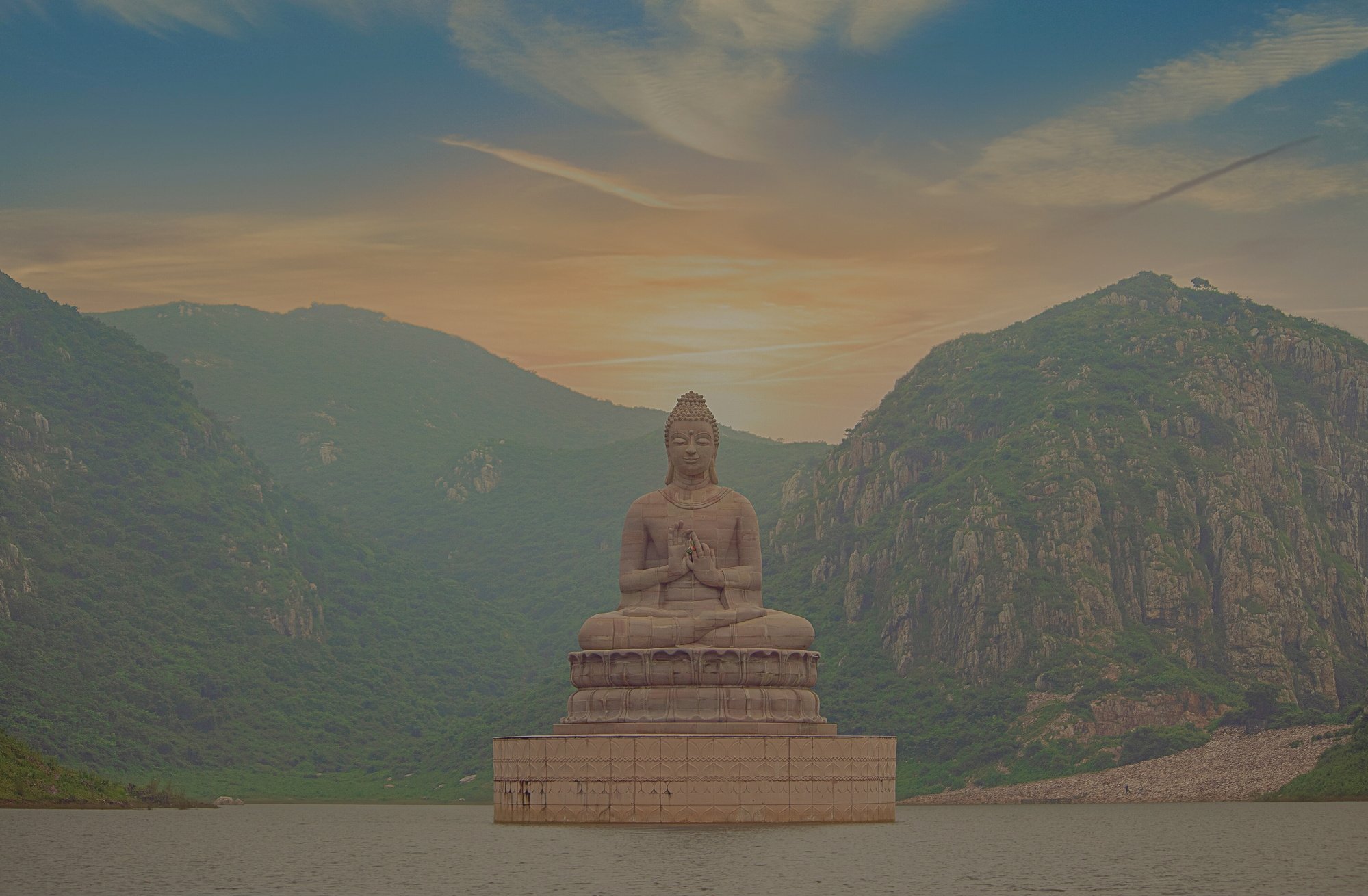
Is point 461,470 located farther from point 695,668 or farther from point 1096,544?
point 695,668

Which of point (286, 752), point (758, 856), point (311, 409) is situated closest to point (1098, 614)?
point (286, 752)

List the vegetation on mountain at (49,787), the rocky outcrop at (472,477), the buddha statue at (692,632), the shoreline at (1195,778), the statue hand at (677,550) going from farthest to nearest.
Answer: the rocky outcrop at (472,477)
the shoreline at (1195,778)
the vegetation on mountain at (49,787)
the statue hand at (677,550)
the buddha statue at (692,632)

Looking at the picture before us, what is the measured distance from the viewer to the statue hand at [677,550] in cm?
4909

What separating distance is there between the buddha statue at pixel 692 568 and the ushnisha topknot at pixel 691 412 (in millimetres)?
23

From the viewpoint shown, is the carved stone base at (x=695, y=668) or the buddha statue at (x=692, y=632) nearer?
the buddha statue at (x=692, y=632)

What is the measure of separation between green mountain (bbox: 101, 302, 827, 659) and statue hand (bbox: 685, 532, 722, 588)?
214 feet

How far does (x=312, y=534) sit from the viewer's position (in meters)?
128

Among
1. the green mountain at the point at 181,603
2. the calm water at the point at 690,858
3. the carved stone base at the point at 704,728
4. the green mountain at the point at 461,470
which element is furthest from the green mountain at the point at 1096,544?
the carved stone base at the point at 704,728

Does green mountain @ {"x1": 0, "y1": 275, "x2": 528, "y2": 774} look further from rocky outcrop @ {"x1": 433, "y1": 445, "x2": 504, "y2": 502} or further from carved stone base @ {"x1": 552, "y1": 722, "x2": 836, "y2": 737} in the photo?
carved stone base @ {"x1": 552, "y1": 722, "x2": 836, "y2": 737}

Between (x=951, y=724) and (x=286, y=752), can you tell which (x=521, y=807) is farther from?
(x=286, y=752)

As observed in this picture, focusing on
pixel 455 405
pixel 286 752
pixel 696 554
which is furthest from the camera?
pixel 455 405

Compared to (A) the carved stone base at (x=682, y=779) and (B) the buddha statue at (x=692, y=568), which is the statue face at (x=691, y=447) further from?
(A) the carved stone base at (x=682, y=779)

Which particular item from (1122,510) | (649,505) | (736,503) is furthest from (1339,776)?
(649,505)

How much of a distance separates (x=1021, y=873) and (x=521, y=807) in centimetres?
1413
